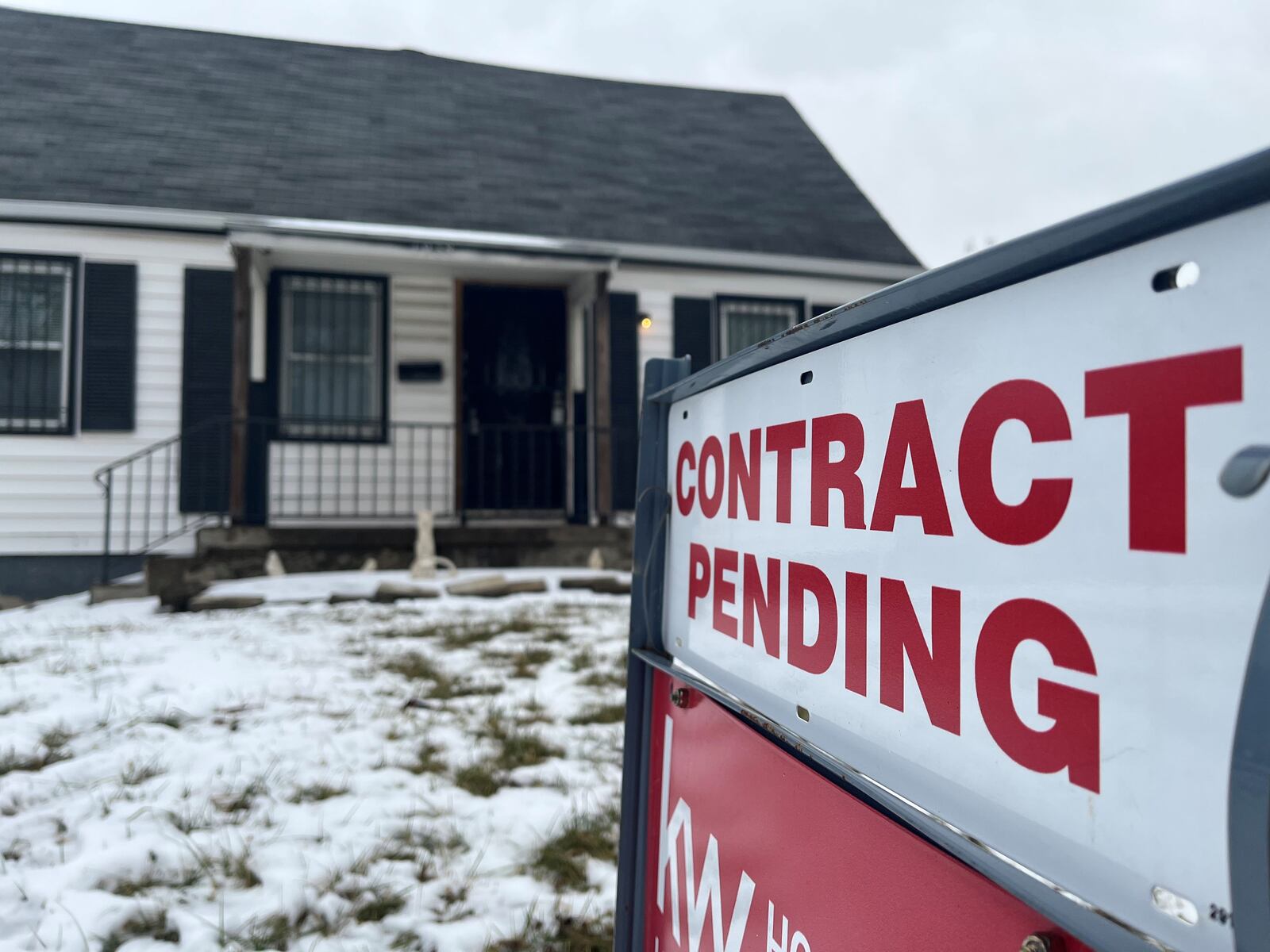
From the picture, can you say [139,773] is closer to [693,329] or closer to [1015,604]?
[1015,604]

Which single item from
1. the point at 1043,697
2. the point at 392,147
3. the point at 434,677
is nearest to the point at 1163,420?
the point at 1043,697

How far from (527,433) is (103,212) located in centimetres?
460

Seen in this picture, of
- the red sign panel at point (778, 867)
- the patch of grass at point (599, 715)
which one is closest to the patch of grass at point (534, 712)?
the patch of grass at point (599, 715)

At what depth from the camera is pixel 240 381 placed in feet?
23.8

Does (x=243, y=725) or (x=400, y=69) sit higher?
(x=400, y=69)

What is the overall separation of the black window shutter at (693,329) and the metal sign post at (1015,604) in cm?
808

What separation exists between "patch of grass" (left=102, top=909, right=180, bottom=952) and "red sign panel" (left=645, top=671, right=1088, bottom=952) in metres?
1.28

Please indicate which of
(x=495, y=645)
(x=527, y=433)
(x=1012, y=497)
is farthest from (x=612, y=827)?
(x=527, y=433)

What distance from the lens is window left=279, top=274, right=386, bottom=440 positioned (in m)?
8.48

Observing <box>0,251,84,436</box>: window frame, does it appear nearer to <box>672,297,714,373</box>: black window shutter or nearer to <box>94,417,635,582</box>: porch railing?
<box>94,417,635,582</box>: porch railing

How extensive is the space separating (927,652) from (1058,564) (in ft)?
0.62

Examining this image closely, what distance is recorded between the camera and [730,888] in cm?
121

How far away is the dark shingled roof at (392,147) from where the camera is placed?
8305 mm

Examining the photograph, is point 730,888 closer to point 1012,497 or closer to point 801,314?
point 1012,497
